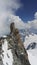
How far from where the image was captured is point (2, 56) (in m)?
54.2

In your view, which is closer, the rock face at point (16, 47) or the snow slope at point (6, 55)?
the snow slope at point (6, 55)

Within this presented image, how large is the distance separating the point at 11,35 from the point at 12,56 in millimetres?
7385

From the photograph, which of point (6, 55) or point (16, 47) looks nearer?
point (6, 55)

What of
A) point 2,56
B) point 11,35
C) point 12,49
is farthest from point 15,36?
point 2,56

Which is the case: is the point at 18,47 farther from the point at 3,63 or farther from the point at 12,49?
the point at 3,63

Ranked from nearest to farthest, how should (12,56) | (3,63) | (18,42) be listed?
1. (3,63)
2. (12,56)
3. (18,42)

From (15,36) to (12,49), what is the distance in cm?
557

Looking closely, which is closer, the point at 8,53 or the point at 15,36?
the point at 8,53

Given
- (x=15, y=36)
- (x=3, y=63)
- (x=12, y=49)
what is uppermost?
(x=15, y=36)

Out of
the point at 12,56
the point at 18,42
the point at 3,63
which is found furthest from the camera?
the point at 18,42

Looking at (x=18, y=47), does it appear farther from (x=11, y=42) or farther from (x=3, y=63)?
(x=3, y=63)

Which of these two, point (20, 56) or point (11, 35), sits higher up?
point (11, 35)

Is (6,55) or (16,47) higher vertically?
(16,47)

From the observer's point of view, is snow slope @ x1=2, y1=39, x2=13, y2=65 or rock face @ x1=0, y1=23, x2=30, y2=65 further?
rock face @ x1=0, y1=23, x2=30, y2=65
